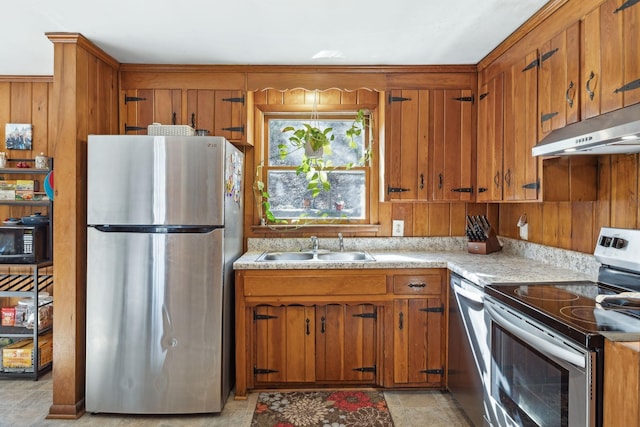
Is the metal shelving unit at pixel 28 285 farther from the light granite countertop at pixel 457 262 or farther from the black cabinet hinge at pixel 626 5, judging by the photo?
the black cabinet hinge at pixel 626 5

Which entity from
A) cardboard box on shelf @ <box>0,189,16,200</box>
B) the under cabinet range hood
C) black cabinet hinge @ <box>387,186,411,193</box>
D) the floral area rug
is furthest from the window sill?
cardboard box on shelf @ <box>0,189,16,200</box>

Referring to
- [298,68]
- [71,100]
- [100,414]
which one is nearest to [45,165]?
[71,100]

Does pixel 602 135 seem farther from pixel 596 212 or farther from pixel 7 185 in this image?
pixel 7 185

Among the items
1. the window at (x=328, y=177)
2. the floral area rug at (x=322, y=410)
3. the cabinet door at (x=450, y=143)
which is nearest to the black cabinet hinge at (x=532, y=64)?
the cabinet door at (x=450, y=143)

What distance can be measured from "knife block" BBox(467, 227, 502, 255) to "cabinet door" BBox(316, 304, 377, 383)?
0.92 m

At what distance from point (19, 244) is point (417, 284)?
2877 mm

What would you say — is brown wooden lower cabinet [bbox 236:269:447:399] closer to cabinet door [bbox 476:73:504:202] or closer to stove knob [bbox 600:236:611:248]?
cabinet door [bbox 476:73:504:202]

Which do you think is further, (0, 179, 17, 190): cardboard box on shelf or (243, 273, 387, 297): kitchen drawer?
(0, 179, 17, 190): cardboard box on shelf

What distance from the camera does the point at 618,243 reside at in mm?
1742

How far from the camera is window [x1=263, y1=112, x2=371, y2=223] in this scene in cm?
316

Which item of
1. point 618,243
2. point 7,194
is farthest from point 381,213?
point 7,194

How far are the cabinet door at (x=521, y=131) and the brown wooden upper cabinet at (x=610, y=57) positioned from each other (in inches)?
15.1

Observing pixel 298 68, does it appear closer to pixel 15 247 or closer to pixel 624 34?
pixel 624 34

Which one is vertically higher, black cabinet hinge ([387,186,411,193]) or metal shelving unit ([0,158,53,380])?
black cabinet hinge ([387,186,411,193])
